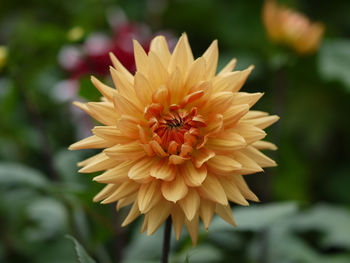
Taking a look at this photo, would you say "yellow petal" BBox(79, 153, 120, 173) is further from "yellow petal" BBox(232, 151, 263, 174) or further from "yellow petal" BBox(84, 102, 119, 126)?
"yellow petal" BBox(232, 151, 263, 174)

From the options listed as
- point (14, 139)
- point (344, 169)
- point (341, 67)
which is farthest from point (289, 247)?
point (14, 139)

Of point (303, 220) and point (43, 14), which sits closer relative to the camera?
point (303, 220)

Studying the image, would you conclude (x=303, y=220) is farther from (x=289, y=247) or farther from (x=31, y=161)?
(x=31, y=161)

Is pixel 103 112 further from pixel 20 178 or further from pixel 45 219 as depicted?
pixel 45 219

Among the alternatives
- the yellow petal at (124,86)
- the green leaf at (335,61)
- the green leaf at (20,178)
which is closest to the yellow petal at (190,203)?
the yellow petal at (124,86)

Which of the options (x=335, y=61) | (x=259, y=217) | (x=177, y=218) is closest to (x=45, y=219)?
(x=259, y=217)

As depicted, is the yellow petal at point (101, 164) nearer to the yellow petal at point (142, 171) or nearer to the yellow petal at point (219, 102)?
the yellow petal at point (142, 171)

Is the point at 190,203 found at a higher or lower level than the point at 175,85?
lower
